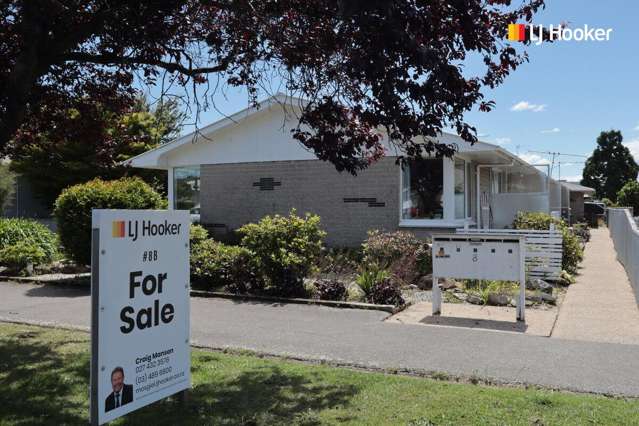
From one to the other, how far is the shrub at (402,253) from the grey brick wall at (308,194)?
2.47 metres

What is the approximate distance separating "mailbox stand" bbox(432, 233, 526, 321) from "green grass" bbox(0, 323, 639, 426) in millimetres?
3609

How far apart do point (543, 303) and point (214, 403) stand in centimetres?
706

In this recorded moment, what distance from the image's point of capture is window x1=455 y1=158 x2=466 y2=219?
16.6 m

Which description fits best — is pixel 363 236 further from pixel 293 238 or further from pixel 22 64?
pixel 22 64

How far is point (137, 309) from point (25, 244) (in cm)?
1225

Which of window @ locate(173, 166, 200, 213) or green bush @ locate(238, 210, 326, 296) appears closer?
green bush @ locate(238, 210, 326, 296)

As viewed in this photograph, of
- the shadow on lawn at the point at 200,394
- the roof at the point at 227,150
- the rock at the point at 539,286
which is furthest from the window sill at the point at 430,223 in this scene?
the shadow on lawn at the point at 200,394

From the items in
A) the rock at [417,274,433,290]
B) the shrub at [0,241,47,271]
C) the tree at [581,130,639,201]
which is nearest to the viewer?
the rock at [417,274,433,290]

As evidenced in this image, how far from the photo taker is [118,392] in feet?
13.5

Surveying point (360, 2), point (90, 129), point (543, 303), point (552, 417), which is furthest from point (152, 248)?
point (543, 303)

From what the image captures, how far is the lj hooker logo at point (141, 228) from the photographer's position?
13.6 feet

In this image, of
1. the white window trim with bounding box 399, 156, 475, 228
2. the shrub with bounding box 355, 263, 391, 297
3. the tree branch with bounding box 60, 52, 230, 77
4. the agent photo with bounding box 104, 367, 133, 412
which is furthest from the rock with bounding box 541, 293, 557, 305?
the agent photo with bounding box 104, 367, 133, 412

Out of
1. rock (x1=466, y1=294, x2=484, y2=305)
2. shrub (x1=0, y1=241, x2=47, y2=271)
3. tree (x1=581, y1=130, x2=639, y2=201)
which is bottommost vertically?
rock (x1=466, y1=294, x2=484, y2=305)

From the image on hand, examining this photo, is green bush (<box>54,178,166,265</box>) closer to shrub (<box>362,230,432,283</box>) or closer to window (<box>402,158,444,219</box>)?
shrub (<box>362,230,432,283</box>)
